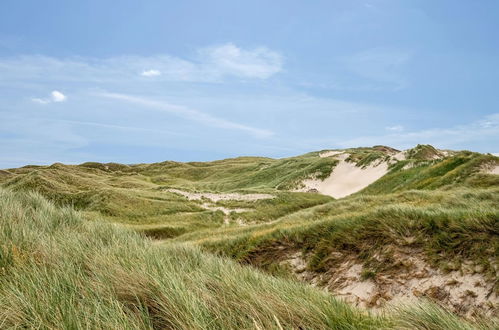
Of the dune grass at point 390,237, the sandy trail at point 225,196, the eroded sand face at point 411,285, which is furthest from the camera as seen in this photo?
the sandy trail at point 225,196

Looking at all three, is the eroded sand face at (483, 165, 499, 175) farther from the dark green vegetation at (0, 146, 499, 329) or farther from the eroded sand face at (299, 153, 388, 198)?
the eroded sand face at (299, 153, 388, 198)

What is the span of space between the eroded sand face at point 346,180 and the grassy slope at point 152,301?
32.6m

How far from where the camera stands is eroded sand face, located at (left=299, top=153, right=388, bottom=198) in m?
36.1

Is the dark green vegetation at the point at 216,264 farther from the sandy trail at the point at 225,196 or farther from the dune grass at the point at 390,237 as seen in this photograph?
the sandy trail at the point at 225,196

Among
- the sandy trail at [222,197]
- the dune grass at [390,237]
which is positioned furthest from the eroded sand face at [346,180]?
the dune grass at [390,237]

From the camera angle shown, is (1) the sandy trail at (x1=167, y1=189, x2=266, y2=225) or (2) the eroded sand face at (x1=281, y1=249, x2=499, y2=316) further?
(1) the sandy trail at (x1=167, y1=189, x2=266, y2=225)

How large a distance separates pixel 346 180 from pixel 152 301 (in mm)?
37411

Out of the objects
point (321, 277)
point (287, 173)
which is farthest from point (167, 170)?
point (321, 277)

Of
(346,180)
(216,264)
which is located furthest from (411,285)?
(346,180)

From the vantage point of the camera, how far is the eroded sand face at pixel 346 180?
36.1m

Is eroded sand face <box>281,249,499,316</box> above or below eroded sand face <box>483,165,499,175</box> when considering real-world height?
below

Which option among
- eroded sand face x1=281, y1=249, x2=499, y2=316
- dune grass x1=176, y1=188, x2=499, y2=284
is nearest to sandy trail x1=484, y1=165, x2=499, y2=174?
dune grass x1=176, y1=188, x2=499, y2=284

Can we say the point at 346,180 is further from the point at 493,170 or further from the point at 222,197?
the point at 493,170

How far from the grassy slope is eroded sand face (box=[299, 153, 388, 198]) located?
32623 mm
